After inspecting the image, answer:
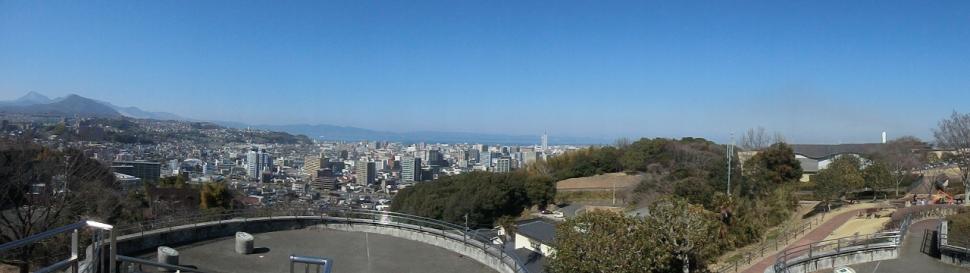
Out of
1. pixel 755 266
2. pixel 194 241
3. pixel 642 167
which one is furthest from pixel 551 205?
pixel 194 241

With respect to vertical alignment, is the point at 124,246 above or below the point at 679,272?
Result: above

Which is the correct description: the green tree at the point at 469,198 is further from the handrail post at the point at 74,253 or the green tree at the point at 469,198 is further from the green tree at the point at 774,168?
the handrail post at the point at 74,253

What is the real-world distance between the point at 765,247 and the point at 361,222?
13.3 metres

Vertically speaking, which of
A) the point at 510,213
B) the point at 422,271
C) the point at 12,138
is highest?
the point at 12,138

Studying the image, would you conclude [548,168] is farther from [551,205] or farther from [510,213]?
[510,213]

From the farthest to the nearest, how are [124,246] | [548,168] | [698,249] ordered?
[548,168] → [698,249] → [124,246]

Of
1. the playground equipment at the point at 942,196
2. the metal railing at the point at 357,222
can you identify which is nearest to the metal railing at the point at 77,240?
the metal railing at the point at 357,222

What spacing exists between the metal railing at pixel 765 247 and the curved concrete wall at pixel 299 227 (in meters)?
9.60

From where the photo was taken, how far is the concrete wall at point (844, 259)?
12.5 meters

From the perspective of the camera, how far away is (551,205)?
133ft

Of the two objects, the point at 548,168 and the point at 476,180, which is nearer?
the point at 476,180

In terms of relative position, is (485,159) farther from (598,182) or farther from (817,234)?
(817,234)

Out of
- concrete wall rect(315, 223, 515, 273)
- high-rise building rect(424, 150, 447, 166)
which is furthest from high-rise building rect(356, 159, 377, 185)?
concrete wall rect(315, 223, 515, 273)

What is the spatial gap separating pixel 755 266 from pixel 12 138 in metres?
22.0
